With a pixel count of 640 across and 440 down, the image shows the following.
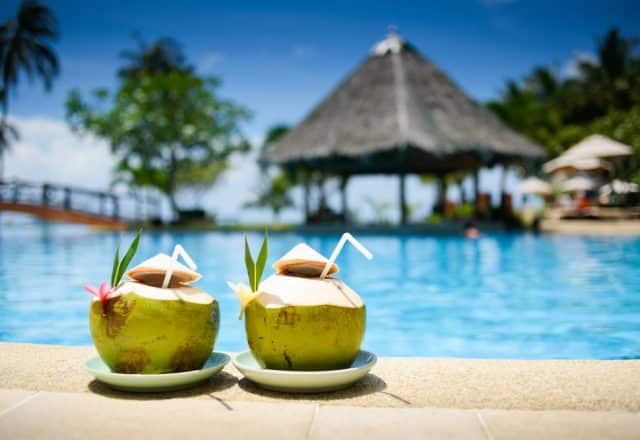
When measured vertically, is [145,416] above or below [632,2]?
below

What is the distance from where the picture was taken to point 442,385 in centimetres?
259

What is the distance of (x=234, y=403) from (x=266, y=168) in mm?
20910

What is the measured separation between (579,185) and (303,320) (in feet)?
84.4

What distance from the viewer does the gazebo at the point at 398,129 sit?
19750 millimetres

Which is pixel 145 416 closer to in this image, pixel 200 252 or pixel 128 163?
pixel 200 252

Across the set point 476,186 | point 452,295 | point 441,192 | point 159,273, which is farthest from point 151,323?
point 441,192

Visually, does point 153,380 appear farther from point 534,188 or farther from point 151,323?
point 534,188

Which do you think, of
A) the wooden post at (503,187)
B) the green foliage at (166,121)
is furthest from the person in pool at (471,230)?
the green foliage at (166,121)

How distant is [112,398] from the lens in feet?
8.05

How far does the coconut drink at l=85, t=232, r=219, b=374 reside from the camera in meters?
2.55

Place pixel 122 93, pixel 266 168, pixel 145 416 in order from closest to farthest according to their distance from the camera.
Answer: pixel 145 416, pixel 266 168, pixel 122 93

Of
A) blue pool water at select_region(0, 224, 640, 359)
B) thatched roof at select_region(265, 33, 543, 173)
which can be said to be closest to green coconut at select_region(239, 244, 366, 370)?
blue pool water at select_region(0, 224, 640, 359)

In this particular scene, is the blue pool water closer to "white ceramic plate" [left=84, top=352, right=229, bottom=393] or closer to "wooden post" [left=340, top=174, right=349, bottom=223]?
"white ceramic plate" [left=84, top=352, right=229, bottom=393]

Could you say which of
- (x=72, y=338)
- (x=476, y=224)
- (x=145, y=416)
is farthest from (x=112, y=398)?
(x=476, y=224)
